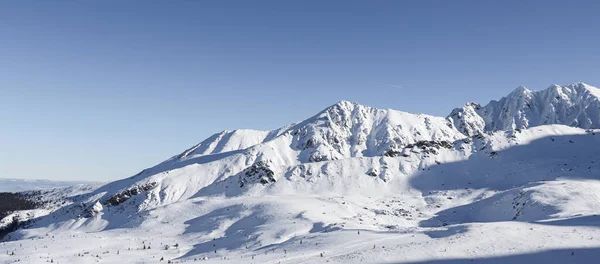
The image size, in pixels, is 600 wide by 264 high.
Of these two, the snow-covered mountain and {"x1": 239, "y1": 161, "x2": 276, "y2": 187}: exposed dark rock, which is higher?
{"x1": 239, "y1": 161, "x2": 276, "y2": 187}: exposed dark rock

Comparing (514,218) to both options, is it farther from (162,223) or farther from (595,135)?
(595,135)

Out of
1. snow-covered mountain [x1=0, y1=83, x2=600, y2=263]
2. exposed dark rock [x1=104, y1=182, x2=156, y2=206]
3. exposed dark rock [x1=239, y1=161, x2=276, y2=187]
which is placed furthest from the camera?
exposed dark rock [x1=104, y1=182, x2=156, y2=206]

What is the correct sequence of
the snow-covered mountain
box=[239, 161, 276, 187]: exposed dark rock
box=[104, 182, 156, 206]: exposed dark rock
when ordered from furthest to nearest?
1. box=[104, 182, 156, 206]: exposed dark rock
2. box=[239, 161, 276, 187]: exposed dark rock
3. the snow-covered mountain

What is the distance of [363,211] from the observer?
83750mm

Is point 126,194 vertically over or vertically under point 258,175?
under

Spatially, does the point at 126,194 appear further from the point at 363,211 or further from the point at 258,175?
the point at 363,211

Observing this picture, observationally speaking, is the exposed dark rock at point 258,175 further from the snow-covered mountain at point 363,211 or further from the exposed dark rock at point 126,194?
the exposed dark rock at point 126,194

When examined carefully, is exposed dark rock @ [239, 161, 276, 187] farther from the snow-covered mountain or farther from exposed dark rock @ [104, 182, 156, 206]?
exposed dark rock @ [104, 182, 156, 206]

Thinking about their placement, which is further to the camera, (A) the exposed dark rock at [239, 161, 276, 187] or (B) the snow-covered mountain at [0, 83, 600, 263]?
(A) the exposed dark rock at [239, 161, 276, 187]

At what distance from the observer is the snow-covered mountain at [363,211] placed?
36531mm

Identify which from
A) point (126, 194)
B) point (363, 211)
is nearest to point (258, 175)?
point (363, 211)

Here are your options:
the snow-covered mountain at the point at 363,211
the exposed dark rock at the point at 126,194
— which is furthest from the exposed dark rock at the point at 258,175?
the exposed dark rock at the point at 126,194

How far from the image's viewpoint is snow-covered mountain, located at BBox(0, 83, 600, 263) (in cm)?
3653

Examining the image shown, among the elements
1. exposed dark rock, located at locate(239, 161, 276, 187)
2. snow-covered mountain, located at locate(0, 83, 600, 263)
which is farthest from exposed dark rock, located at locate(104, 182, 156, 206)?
exposed dark rock, located at locate(239, 161, 276, 187)
